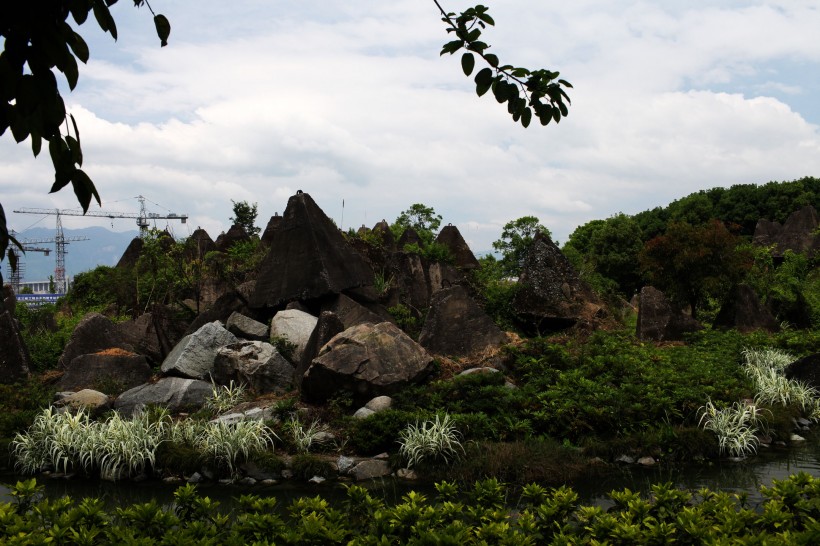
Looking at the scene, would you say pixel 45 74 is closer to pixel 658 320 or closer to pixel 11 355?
pixel 11 355

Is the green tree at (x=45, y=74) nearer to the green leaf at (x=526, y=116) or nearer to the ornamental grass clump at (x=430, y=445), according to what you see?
→ the green leaf at (x=526, y=116)

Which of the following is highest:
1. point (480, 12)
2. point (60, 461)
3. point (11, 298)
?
point (480, 12)

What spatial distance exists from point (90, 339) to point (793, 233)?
29571 millimetres

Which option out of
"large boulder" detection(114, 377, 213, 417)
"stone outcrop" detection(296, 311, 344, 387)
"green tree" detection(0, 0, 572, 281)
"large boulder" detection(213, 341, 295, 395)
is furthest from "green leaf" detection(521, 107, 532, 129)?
"large boulder" detection(114, 377, 213, 417)

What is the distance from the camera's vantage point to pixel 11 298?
16.8 metres

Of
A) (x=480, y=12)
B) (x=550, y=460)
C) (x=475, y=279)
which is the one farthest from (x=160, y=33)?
(x=475, y=279)

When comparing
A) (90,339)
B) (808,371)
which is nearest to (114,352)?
(90,339)

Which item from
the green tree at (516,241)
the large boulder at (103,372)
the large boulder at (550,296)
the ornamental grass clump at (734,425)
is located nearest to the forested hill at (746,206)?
the green tree at (516,241)

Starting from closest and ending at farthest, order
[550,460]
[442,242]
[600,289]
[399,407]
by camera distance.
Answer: [550,460] → [399,407] → [600,289] → [442,242]

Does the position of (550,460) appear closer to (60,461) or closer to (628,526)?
(628,526)

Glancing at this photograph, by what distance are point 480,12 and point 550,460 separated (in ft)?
17.4

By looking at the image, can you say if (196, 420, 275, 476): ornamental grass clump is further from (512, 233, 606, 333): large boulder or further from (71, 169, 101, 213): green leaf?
(512, 233, 606, 333): large boulder

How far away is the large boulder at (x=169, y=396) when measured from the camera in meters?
10.3

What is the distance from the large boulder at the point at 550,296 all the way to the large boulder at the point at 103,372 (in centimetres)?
702
